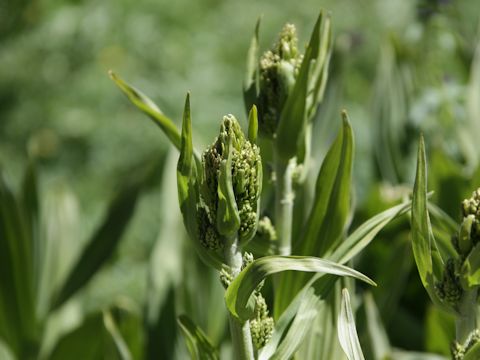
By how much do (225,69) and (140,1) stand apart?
59 cm

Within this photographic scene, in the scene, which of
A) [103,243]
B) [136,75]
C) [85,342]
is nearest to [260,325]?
[85,342]

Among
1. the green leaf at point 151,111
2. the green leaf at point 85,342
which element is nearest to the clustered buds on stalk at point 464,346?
the green leaf at point 151,111

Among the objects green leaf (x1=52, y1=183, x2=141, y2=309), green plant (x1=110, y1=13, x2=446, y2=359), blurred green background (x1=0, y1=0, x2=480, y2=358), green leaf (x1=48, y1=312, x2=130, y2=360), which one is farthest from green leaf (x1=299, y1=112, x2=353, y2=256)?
blurred green background (x1=0, y1=0, x2=480, y2=358)

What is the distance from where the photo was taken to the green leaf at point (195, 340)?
1.07 metres

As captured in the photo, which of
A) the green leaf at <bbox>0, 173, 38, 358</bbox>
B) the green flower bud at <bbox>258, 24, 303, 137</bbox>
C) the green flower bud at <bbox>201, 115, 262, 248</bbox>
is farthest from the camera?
the green leaf at <bbox>0, 173, 38, 358</bbox>

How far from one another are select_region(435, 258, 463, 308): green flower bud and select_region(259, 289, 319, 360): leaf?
0.51ft

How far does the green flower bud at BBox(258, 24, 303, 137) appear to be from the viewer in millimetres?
1104

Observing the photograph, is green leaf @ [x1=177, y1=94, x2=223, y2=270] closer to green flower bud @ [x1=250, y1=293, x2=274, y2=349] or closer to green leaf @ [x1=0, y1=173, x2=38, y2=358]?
green flower bud @ [x1=250, y1=293, x2=274, y2=349]

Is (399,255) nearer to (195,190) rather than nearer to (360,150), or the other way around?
(195,190)

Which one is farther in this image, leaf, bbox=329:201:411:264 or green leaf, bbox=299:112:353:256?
green leaf, bbox=299:112:353:256

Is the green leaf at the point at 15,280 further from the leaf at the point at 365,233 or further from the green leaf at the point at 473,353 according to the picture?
the green leaf at the point at 473,353

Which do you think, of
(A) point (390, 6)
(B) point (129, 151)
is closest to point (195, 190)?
(B) point (129, 151)

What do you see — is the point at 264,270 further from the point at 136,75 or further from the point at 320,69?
the point at 136,75

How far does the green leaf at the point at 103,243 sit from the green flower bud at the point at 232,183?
3.11 ft
